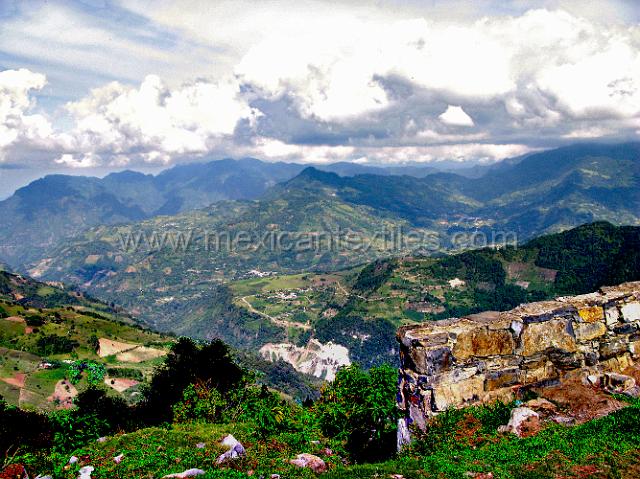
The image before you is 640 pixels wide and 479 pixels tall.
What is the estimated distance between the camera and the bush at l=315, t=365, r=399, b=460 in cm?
1554

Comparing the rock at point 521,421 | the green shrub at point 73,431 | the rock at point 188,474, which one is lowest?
the green shrub at point 73,431

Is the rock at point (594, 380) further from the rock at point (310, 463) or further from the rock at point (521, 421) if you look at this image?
the rock at point (310, 463)

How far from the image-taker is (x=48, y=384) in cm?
15088

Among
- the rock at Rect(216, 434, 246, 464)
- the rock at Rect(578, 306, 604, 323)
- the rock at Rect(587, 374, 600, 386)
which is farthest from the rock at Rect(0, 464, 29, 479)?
the rock at Rect(578, 306, 604, 323)

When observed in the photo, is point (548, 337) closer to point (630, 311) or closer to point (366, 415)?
point (630, 311)

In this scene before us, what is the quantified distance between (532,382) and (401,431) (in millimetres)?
4449

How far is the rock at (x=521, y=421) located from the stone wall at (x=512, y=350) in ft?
2.52

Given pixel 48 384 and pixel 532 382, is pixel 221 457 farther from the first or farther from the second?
pixel 48 384

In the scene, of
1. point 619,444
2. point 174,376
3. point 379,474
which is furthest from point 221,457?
point 174,376

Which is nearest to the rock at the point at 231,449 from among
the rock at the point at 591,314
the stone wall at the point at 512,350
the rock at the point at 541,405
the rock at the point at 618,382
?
the stone wall at the point at 512,350

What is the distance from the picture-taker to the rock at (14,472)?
40.9 ft

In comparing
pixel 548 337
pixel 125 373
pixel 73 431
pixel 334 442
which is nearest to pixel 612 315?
pixel 548 337

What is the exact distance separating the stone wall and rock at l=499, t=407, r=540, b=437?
2.52 feet

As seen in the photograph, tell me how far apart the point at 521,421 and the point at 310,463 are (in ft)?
21.0
